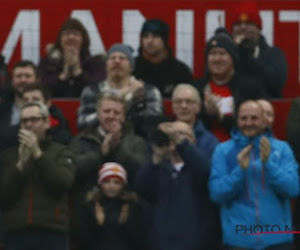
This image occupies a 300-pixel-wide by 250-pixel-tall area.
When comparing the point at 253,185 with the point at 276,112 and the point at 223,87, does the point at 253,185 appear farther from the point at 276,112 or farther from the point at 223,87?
the point at 276,112

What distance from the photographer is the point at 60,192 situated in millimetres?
15242

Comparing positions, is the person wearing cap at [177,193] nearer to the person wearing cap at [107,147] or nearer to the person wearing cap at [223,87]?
the person wearing cap at [107,147]

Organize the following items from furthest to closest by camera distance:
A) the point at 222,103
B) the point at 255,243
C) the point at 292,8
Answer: the point at 292,8
the point at 222,103
the point at 255,243

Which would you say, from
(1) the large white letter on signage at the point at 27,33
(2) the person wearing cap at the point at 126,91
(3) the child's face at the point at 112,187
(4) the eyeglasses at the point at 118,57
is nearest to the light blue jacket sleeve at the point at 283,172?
(3) the child's face at the point at 112,187

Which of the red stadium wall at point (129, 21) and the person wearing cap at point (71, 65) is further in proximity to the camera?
the red stadium wall at point (129, 21)

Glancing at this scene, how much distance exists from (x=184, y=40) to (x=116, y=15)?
843 mm

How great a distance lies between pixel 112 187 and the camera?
15.4m

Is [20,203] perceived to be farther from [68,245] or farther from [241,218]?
[241,218]

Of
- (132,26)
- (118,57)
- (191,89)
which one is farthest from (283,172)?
(132,26)

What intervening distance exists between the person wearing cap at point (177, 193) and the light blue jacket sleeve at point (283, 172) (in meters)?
0.61

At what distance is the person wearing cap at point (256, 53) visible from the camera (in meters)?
17.2

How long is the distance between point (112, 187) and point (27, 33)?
413 centimetres

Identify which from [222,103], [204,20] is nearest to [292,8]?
[204,20]

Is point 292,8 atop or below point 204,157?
atop
